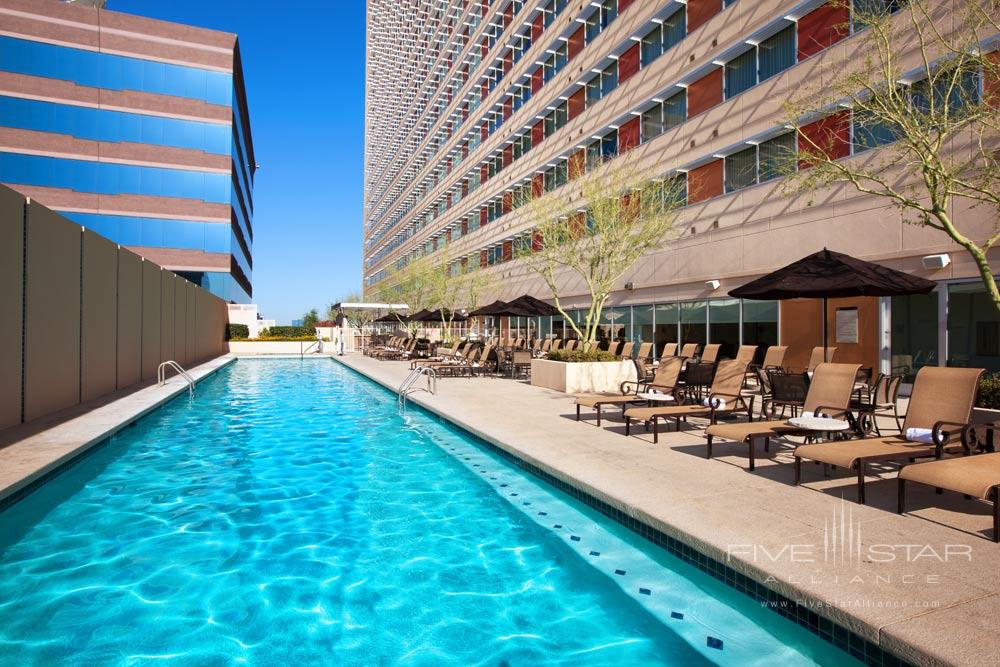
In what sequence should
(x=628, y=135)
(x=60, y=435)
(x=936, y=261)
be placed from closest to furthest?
(x=60, y=435) → (x=936, y=261) → (x=628, y=135)

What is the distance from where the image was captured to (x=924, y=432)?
5.80 metres

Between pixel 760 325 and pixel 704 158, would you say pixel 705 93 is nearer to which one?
pixel 704 158

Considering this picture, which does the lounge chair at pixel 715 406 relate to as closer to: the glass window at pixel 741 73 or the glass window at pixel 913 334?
the glass window at pixel 913 334

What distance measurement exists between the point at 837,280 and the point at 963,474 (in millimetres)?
4427

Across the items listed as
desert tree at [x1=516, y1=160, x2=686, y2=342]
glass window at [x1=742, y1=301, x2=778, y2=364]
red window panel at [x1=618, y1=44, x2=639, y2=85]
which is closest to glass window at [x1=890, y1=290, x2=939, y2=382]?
glass window at [x1=742, y1=301, x2=778, y2=364]

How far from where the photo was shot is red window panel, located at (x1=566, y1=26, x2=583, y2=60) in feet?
90.8

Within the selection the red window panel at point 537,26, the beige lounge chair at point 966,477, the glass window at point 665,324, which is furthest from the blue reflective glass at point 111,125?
the beige lounge chair at point 966,477

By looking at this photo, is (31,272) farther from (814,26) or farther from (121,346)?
(814,26)

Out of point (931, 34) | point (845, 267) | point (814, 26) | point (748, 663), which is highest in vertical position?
point (814, 26)

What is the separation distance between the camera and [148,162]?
1575 inches

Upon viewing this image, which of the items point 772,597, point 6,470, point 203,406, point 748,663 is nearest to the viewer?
point 748,663

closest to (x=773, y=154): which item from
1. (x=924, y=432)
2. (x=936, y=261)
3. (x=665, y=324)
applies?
(x=936, y=261)

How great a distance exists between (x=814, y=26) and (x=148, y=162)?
40187 millimetres

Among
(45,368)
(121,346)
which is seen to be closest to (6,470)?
(45,368)
